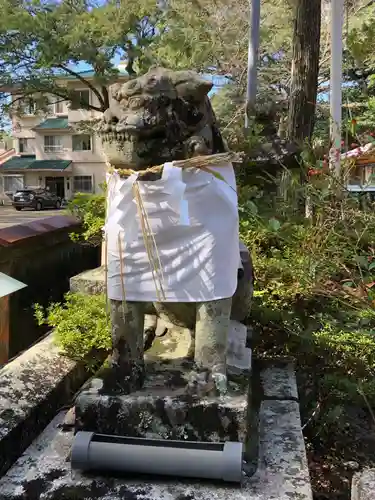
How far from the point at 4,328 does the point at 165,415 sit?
5.33 ft

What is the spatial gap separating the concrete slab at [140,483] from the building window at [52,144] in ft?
109

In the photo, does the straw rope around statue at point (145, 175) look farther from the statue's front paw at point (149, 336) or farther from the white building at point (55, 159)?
the white building at point (55, 159)

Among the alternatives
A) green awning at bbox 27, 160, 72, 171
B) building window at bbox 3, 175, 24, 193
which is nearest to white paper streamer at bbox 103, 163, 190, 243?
green awning at bbox 27, 160, 72, 171

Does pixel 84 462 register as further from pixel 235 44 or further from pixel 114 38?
pixel 114 38

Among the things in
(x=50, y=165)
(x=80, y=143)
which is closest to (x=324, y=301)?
(x=80, y=143)

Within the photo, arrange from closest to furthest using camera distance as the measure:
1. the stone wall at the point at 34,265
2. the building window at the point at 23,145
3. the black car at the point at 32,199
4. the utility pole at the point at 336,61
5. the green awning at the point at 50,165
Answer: the stone wall at the point at 34,265
the utility pole at the point at 336,61
the black car at the point at 32,199
the green awning at the point at 50,165
the building window at the point at 23,145

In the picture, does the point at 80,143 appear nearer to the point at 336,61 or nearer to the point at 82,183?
the point at 82,183

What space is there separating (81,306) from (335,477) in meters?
1.52

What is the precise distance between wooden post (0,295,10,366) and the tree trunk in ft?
10.4

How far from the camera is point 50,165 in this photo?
108 feet

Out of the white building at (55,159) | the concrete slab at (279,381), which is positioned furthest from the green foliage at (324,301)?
the white building at (55,159)

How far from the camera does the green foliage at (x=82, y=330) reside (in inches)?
103

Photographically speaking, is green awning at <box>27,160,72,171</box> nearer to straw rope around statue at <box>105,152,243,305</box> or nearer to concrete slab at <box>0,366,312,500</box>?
straw rope around statue at <box>105,152,243,305</box>

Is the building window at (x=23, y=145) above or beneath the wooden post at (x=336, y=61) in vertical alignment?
above
